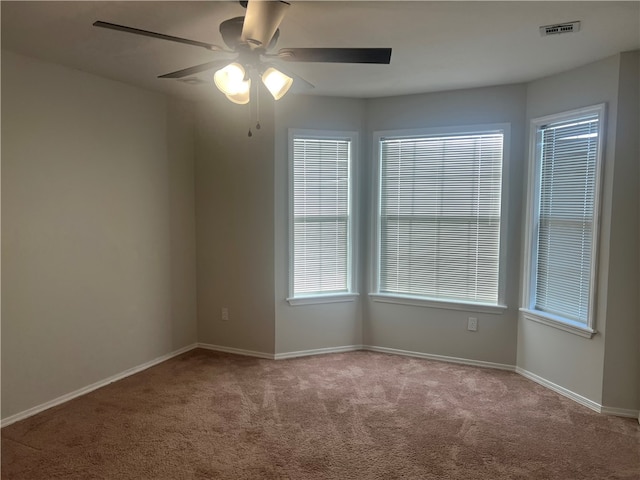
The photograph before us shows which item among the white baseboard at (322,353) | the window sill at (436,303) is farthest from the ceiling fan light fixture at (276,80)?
the white baseboard at (322,353)

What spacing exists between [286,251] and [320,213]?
1.58 ft

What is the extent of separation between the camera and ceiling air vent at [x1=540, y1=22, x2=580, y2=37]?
249 cm

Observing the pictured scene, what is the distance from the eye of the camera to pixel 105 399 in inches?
132

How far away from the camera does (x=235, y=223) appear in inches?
167

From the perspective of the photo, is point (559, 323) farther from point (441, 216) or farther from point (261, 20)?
point (261, 20)

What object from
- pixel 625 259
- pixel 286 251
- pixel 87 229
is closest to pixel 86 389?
pixel 87 229

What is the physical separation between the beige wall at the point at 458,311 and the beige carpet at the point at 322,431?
12.0 inches

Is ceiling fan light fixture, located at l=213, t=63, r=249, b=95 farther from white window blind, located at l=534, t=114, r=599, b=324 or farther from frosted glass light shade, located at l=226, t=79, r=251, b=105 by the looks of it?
white window blind, located at l=534, t=114, r=599, b=324

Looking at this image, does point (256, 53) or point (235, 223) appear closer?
point (256, 53)

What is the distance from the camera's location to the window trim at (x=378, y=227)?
3838mm

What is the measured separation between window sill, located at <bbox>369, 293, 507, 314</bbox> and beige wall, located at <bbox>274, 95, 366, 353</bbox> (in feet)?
0.85

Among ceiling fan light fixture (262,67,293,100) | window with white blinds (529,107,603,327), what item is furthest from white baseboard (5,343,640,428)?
ceiling fan light fixture (262,67,293,100)

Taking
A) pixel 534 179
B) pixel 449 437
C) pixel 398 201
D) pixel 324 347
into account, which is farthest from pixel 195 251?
pixel 534 179

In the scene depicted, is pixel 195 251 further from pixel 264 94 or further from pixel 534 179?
pixel 534 179
